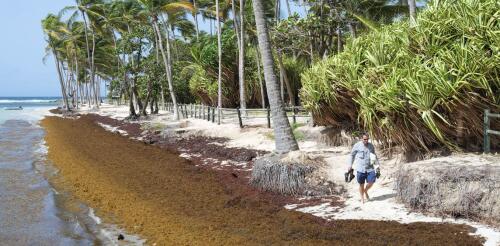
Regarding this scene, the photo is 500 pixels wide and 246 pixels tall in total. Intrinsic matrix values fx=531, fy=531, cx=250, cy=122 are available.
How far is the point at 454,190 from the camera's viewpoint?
Result: 27.6 ft

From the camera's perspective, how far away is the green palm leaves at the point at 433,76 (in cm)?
973

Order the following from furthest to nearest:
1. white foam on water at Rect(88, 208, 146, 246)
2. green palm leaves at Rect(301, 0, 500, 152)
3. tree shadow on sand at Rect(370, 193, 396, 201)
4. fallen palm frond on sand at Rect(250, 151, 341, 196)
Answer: fallen palm frond on sand at Rect(250, 151, 341, 196), tree shadow on sand at Rect(370, 193, 396, 201), green palm leaves at Rect(301, 0, 500, 152), white foam on water at Rect(88, 208, 146, 246)

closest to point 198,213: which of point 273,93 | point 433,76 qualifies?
point 273,93

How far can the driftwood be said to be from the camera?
7.93m

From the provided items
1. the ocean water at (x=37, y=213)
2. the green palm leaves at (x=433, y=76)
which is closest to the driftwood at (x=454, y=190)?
the green palm leaves at (x=433, y=76)

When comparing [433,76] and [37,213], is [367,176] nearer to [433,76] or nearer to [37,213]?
[433,76]

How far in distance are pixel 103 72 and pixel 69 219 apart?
7685 centimetres

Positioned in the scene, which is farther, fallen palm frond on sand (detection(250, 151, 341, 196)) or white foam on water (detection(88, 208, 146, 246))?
fallen palm frond on sand (detection(250, 151, 341, 196))

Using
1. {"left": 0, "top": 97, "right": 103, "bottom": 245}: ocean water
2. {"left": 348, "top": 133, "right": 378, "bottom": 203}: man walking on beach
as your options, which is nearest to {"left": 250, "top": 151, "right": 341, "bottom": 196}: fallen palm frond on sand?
{"left": 348, "top": 133, "right": 378, "bottom": 203}: man walking on beach

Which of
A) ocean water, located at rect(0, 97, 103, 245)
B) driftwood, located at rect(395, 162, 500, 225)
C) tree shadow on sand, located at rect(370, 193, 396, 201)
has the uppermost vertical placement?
driftwood, located at rect(395, 162, 500, 225)

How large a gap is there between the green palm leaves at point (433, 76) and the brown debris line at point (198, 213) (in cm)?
294

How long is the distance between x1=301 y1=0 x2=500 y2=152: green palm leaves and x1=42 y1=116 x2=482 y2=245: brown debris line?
9.65 ft

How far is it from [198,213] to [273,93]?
4030 millimetres

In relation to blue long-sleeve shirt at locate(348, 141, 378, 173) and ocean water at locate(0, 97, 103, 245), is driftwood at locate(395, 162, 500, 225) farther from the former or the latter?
ocean water at locate(0, 97, 103, 245)
